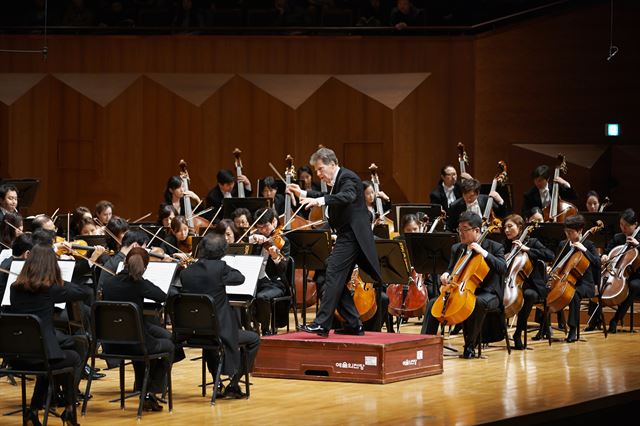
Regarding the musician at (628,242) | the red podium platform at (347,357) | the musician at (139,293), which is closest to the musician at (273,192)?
the musician at (628,242)

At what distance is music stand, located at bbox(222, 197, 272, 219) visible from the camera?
970cm

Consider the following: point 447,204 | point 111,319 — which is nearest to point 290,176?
point 447,204

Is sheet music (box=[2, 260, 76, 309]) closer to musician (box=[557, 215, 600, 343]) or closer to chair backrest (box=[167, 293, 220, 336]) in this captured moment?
chair backrest (box=[167, 293, 220, 336])

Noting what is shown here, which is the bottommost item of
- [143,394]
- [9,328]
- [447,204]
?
[143,394]

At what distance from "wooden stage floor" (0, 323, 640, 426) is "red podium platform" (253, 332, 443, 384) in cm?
8

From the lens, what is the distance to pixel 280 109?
13.2m

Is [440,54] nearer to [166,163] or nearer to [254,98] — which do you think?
[254,98]

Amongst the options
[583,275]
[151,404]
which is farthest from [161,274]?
[583,275]

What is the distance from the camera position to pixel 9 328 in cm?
567

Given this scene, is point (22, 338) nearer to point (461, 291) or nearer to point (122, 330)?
point (122, 330)

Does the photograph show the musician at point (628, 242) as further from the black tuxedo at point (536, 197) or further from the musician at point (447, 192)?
the musician at point (447, 192)

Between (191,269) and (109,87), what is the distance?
271 inches

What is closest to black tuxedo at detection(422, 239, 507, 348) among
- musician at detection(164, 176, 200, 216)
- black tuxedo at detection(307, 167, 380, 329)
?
black tuxedo at detection(307, 167, 380, 329)

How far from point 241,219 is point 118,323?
3.10 m
